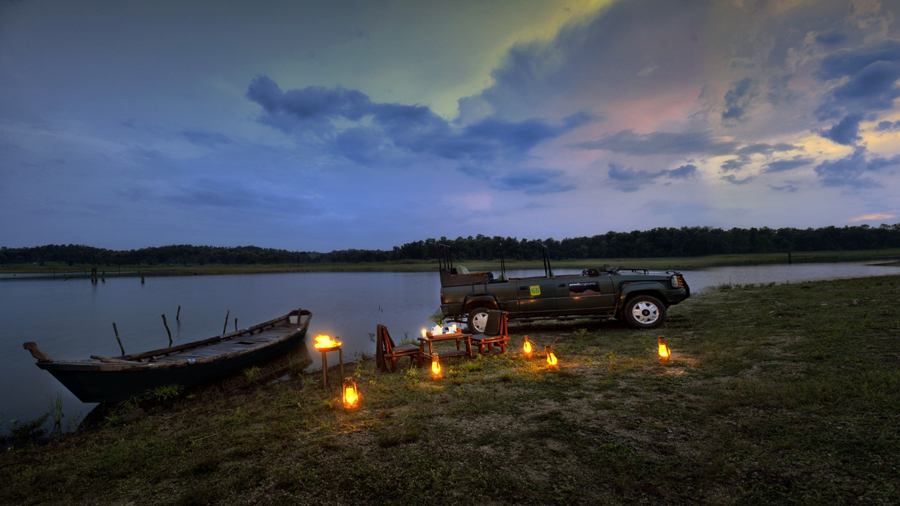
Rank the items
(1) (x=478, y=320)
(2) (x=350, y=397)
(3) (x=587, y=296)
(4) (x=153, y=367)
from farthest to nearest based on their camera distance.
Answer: (3) (x=587, y=296) → (1) (x=478, y=320) → (4) (x=153, y=367) → (2) (x=350, y=397)

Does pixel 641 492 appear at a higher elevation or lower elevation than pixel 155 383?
higher

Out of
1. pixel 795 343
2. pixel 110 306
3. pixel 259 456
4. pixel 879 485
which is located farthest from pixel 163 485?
pixel 110 306

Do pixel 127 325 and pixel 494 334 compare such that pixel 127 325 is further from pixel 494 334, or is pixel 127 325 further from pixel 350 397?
pixel 350 397

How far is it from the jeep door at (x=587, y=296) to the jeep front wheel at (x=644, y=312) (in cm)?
50

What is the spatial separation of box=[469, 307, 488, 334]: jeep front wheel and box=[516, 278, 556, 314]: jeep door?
43.2 inches

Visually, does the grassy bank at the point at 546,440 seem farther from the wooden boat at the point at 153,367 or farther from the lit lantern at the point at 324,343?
the wooden boat at the point at 153,367

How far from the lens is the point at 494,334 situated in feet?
32.3

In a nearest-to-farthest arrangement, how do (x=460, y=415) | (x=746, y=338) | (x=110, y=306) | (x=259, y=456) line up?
1. (x=259, y=456)
2. (x=460, y=415)
3. (x=746, y=338)
4. (x=110, y=306)

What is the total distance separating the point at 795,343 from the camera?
334 inches

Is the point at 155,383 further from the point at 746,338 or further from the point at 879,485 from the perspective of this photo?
the point at 746,338

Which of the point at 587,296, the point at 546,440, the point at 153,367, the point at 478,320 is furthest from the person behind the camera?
the point at 587,296

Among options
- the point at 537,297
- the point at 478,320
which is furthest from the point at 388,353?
the point at 537,297

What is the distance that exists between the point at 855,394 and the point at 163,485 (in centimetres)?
848

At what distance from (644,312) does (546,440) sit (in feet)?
27.7
